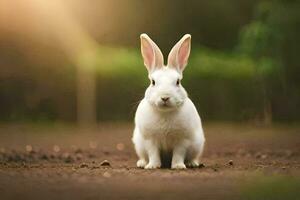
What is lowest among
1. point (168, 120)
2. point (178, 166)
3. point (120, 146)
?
point (120, 146)

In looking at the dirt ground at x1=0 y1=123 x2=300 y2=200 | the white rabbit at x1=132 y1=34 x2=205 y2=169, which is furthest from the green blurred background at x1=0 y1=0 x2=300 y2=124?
the white rabbit at x1=132 y1=34 x2=205 y2=169

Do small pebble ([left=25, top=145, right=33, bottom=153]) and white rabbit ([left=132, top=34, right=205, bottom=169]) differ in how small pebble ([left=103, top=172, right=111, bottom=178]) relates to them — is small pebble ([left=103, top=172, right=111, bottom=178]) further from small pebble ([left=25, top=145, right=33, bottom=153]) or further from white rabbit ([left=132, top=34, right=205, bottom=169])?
small pebble ([left=25, top=145, right=33, bottom=153])

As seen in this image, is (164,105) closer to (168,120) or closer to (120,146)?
(168,120)

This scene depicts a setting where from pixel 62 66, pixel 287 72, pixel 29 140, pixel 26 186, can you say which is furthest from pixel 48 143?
pixel 287 72

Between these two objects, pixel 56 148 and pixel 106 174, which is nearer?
pixel 106 174

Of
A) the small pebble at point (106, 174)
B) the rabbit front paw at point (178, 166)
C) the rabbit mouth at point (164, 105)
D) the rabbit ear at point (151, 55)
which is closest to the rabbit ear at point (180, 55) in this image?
the rabbit ear at point (151, 55)

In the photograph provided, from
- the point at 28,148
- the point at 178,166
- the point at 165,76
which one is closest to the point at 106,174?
the point at 178,166

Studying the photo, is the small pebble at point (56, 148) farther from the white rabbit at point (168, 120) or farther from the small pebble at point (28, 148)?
→ the white rabbit at point (168, 120)

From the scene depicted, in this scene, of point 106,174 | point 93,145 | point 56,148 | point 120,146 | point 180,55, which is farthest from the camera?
point 93,145
